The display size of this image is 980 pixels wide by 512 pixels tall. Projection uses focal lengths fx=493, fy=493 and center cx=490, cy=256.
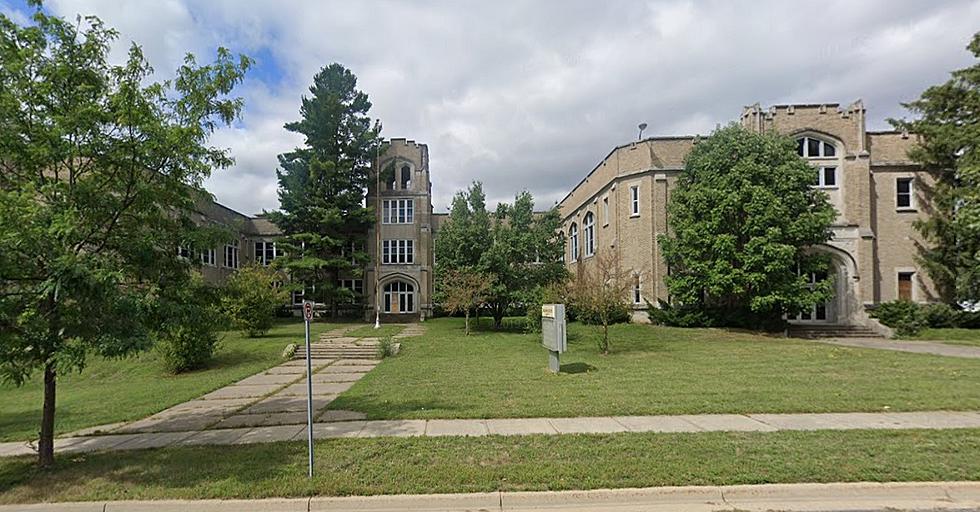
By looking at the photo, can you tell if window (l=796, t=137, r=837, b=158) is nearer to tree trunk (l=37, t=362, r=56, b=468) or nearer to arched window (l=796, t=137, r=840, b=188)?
arched window (l=796, t=137, r=840, b=188)

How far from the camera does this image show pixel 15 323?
5984 millimetres

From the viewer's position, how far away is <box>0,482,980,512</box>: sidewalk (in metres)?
5.08

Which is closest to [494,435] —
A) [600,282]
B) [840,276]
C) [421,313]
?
[600,282]

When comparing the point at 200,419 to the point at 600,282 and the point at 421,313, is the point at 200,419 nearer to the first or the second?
the point at 600,282

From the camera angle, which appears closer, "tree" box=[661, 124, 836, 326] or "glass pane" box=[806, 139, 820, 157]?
"tree" box=[661, 124, 836, 326]

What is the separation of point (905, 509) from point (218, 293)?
371 inches

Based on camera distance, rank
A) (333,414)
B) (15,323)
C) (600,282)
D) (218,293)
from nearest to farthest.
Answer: (15,323) < (218,293) < (333,414) < (600,282)

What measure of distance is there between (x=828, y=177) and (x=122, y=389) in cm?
3479

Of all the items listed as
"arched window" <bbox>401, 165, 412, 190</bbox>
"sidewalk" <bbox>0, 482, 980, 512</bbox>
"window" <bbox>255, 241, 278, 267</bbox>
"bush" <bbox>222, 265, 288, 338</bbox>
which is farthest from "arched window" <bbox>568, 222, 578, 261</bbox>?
"sidewalk" <bbox>0, 482, 980, 512</bbox>

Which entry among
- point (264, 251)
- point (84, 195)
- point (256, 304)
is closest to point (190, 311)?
point (84, 195)

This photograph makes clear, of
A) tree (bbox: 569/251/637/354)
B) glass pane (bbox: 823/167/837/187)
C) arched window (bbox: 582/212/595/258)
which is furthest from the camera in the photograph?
arched window (bbox: 582/212/595/258)

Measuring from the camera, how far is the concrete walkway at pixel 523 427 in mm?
7605

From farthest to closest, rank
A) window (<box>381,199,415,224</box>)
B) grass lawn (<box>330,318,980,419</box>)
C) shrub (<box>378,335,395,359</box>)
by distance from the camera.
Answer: window (<box>381,199,415,224</box>) < shrub (<box>378,335,395,359</box>) < grass lawn (<box>330,318,980,419</box>)

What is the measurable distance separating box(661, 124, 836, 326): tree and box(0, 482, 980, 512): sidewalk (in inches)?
779
